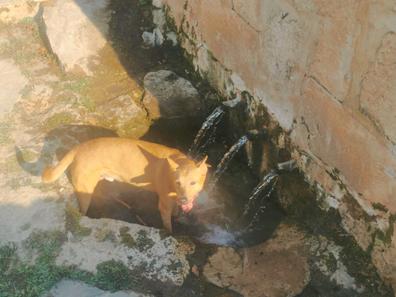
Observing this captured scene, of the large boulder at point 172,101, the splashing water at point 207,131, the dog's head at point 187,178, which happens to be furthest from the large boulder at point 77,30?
the dog's head at point 187,178

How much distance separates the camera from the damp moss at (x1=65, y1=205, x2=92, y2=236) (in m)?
4.86

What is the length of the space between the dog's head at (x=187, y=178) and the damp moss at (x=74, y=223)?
962mm

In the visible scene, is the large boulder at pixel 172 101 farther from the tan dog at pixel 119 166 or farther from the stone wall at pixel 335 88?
the tan dog at pixel 119 166

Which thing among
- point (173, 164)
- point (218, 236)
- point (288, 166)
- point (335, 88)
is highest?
point (335, 88)

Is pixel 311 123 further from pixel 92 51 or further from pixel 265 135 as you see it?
pixel 92 51

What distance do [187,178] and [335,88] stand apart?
1.61 metres

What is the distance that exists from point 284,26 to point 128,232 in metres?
2.44

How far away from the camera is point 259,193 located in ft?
18.3

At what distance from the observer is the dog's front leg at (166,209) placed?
5289mm

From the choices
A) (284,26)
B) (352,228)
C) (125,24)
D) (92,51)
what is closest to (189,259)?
(352,228)

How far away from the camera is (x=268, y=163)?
5.67 meters

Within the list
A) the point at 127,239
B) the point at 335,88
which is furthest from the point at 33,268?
the point at 335,88

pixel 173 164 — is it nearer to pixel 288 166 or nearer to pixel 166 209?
pixel 166 209

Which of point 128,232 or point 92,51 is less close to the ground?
point 92,51
